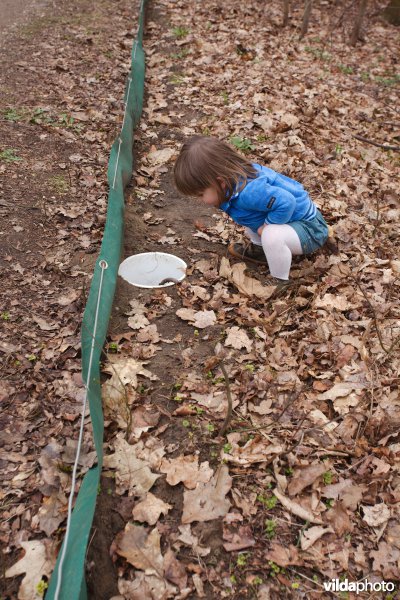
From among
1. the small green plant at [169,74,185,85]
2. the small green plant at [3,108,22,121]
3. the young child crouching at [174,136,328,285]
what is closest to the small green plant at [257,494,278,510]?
the young child crouching at [174,136,328,285]

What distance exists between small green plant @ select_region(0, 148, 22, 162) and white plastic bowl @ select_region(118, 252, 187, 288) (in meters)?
1.95

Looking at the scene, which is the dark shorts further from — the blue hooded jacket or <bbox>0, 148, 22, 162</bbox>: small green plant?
<bbox>0, 148, 22, 162</bbox>: small green plant

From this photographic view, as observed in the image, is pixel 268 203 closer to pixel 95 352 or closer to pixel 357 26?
pixel 95 352

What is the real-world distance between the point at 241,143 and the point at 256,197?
7.43 feet

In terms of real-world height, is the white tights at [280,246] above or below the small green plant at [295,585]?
above

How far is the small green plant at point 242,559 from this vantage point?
225 cm

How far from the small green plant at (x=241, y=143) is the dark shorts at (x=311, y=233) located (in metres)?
1.88

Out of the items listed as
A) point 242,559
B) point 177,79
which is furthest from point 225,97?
point 242,559

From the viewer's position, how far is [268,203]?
3.56 meters

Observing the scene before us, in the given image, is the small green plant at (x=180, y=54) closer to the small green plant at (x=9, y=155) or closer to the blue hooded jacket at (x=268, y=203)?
the small green plant at (x=9, y=155)

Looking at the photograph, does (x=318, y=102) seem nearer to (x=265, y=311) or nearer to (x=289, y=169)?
(x=289, y=169)

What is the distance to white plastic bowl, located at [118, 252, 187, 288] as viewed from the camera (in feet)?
13.1

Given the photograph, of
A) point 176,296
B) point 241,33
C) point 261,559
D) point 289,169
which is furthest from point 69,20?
point 261,559

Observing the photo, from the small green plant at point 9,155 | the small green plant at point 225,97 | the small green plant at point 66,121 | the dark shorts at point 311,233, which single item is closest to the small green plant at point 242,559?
the dark shorts at point 311,233
